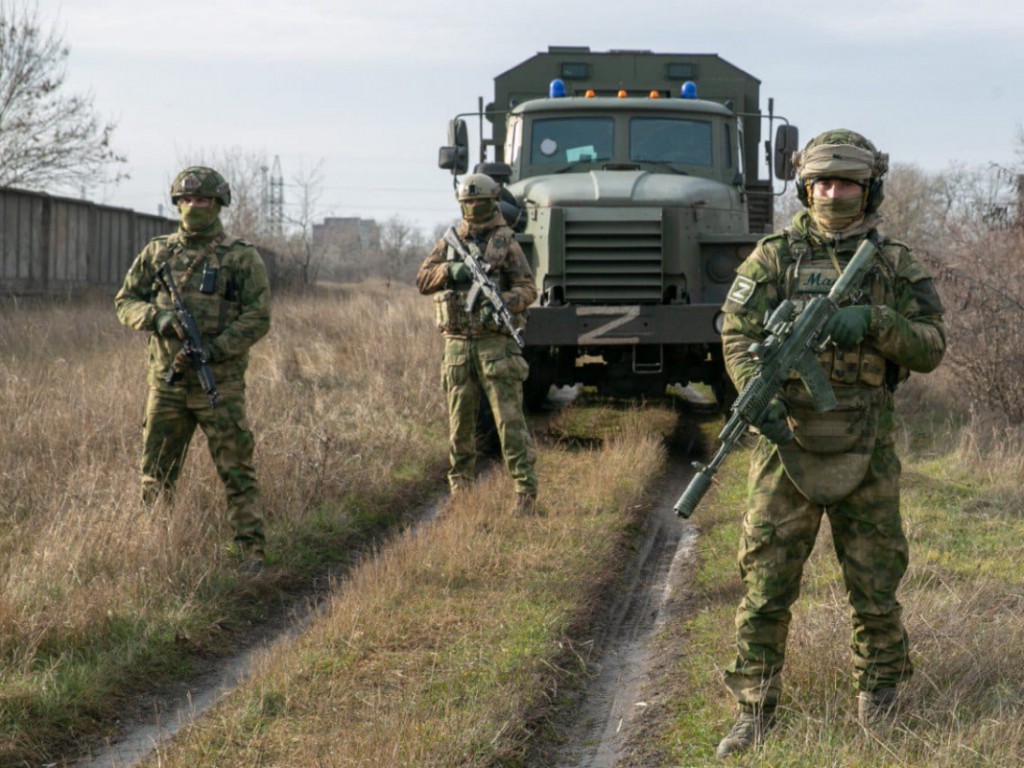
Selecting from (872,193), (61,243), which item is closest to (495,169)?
(872,193)

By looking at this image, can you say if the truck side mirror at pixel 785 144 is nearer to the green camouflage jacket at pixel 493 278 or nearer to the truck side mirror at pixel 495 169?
the truck side mirror at pixel 495 169

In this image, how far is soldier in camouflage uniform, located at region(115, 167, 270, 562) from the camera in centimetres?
609

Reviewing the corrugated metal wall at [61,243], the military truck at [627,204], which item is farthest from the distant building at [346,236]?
the military truck at [627,204]

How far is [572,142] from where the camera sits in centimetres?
1079

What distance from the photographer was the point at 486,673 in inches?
187

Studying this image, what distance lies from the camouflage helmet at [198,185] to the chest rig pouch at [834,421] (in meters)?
3.13

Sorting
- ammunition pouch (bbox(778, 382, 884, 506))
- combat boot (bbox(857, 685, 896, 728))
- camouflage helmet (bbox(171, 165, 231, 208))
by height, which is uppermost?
Result: camouflage helmet (bbox(171, 165, 231, 208))

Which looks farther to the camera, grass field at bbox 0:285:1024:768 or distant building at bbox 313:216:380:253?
distant building at bbox 313:216:380:253

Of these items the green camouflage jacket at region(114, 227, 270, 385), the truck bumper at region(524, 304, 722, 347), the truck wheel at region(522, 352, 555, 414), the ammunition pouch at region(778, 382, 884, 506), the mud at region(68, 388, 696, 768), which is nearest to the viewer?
the ammunition pouch at region(778, 382, 884, 506)

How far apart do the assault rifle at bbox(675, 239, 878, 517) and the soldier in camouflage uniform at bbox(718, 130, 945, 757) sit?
0.08 m

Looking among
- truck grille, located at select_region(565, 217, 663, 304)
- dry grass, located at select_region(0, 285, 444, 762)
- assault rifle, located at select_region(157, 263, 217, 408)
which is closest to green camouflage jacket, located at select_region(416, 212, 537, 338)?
dry grass, located at select_region(0, 285, 444, 762)

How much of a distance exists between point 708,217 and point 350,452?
132 inches

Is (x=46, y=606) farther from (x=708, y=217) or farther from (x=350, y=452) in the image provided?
(x=708, y=217)

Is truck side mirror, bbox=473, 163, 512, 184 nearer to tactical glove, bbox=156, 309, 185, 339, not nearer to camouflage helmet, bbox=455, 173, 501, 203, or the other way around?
camouflage helmet, bbox=455, 173, 501, 203
